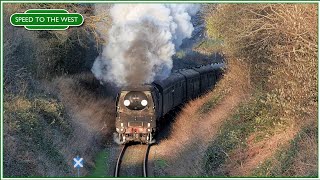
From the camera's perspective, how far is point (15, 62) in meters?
17.9

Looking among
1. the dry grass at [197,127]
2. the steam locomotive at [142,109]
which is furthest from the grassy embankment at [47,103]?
the dry grass at [197,127]

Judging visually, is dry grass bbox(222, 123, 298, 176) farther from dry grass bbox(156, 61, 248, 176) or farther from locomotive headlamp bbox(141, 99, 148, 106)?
locomotive headlamp bbox(141, 99, 148, 106)

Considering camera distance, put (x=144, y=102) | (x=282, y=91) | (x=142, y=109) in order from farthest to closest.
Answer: (x=142, y=109) < (x=144, y=102) < (x=282, y=91)

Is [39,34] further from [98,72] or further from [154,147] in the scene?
[154,147]

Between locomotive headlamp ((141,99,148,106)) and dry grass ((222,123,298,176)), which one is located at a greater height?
locomotive headlamp ((141,99,148,106))

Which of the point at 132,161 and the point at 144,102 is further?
the point at 144,102

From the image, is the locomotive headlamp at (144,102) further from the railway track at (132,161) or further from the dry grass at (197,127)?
the dry grass at (197,127)

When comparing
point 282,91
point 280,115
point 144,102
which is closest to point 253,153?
point 280,115

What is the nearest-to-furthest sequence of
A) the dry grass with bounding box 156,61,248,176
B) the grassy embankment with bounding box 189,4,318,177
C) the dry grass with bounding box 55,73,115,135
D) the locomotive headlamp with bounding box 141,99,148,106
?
the grassy embankment with bounding box 189,4,318,177, the dry grass with bounding box 156,61,248,176, the locomotive headlamp with bounding box 141,99,148,106, the dry grass with bounding box 55,73,115,135

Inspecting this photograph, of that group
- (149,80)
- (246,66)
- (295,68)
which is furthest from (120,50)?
(295,68)

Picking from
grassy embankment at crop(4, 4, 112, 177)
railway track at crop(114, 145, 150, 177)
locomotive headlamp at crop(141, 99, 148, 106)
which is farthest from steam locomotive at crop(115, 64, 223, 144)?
grassy embankment at crop(4, 4, 112, 177)

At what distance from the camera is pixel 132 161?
709 inches

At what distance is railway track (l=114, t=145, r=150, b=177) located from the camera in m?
16.5

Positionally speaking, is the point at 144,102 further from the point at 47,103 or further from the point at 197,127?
the point at 47,103
